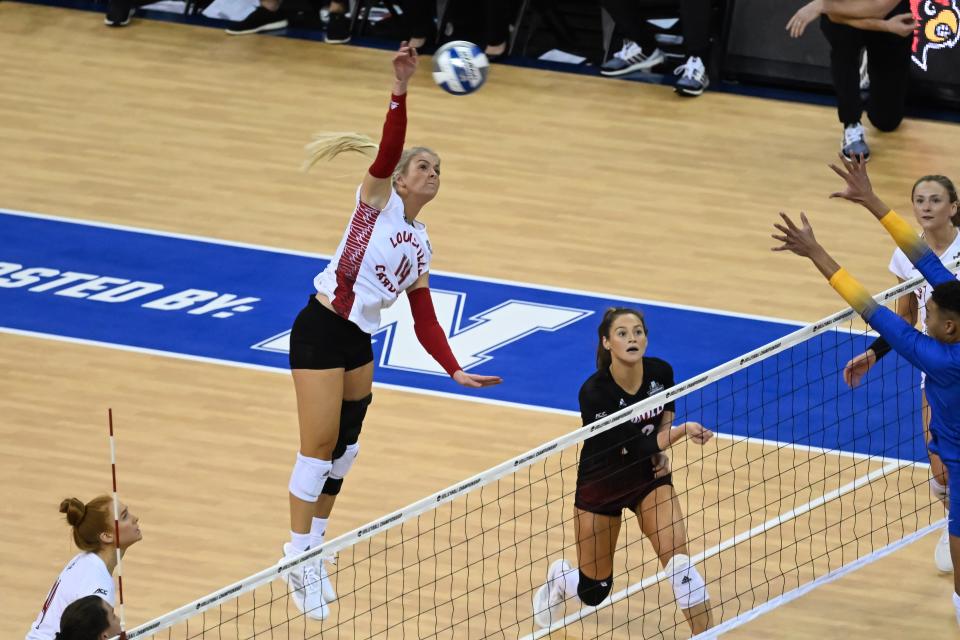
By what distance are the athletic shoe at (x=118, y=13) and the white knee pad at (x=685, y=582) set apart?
33.0 ft

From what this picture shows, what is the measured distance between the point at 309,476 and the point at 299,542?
38cm

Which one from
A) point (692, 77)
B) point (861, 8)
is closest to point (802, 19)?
point (861, 8)

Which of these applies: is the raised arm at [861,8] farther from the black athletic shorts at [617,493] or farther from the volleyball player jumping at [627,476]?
the black athletic shorts at [617,493]

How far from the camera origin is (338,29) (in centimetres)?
1560

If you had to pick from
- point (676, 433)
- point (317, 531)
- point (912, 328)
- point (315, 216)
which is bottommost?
point (315, 216)

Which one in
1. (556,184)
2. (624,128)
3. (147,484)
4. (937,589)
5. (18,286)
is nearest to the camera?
(937,589)

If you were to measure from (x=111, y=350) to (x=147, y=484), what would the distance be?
1.72m

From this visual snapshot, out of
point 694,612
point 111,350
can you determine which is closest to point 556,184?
point 111,350

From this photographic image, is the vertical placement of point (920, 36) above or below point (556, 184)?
above

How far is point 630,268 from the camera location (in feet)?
39.2

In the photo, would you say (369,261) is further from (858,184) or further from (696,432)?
(858,184)

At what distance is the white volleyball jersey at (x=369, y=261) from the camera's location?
25.8ft

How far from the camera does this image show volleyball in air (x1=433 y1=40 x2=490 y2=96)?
31.2 feet

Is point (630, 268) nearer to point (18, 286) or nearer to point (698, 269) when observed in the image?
point (698, 269)
